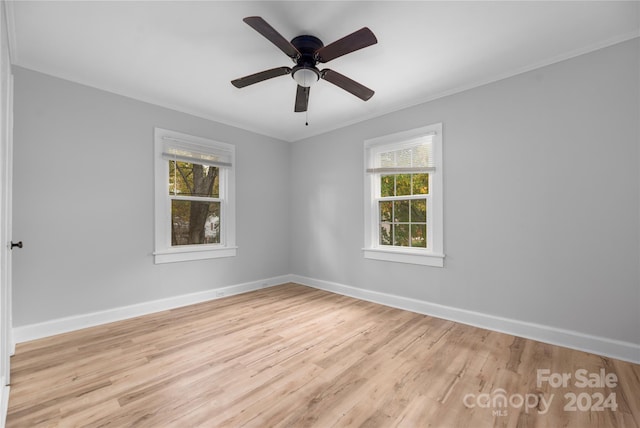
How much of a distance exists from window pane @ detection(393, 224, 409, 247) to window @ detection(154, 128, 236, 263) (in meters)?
2.41

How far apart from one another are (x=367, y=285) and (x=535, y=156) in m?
2.49

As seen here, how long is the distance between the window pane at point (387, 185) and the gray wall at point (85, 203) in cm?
260

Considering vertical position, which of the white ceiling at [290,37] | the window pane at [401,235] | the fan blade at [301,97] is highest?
the white ceiling at [290,37]

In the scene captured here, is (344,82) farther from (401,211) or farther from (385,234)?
(385,234)

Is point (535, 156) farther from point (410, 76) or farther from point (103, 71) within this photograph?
point (103, 71)

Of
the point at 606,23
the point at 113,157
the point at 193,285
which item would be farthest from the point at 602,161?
the point at 113,157

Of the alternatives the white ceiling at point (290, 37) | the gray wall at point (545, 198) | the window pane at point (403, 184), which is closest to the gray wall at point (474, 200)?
the gray wall at point (545, 198)

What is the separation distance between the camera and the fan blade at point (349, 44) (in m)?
1.87

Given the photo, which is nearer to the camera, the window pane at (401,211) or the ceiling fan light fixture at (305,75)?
the ceiling fan light fixture at (305,75)

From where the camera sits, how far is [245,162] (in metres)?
4.50

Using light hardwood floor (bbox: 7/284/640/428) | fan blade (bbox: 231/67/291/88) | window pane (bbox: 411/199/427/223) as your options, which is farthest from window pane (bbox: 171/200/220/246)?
window pane (bbox: 411/199/427/223)

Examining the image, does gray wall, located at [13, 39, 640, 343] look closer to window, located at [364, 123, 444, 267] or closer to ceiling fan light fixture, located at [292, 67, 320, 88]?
window, located at [364, 123, 444, 267]

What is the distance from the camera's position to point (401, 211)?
12.4 ft

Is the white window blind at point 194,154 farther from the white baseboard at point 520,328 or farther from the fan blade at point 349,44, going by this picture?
the white baseboard at point 520,328
